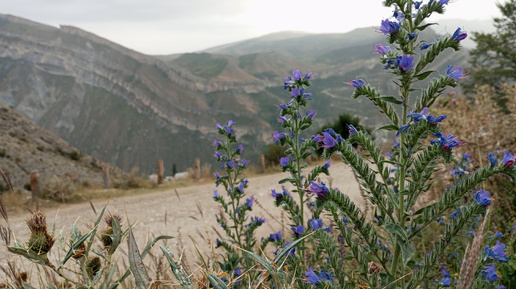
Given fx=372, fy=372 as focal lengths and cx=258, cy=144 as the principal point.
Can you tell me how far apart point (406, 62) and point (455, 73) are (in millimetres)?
289

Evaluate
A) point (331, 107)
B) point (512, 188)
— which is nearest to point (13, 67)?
point (331, 107)

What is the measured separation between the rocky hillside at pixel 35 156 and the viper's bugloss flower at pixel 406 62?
78.3 feet

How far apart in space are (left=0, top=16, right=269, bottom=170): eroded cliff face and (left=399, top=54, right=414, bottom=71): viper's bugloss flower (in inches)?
5587

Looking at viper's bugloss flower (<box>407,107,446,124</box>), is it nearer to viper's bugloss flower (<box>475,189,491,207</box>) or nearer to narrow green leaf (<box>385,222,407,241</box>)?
viper's bugloss flower (<box>475,189,491,207</box>)

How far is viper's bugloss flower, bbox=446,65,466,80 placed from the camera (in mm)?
1832

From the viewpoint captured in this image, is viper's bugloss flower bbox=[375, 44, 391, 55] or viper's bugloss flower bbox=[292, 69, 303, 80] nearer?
viper's bugloss flower bbox=[375, 44, 391, 55]

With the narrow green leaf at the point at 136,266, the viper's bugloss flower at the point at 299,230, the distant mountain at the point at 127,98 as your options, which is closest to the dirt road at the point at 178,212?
the viper's bugloss flower at the point at 299,230

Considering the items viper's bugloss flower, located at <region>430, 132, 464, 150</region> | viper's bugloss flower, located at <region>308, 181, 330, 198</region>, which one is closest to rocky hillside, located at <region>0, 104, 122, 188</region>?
viper's bugloss flower, located at <region>308, 181, 330, 198</region>

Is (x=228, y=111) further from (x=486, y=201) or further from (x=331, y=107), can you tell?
(x=486, y=201)

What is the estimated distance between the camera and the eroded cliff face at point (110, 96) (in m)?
154

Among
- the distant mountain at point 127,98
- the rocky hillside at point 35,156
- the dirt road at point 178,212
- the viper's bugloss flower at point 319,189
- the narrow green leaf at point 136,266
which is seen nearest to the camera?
the narrow green leaf at point 136,266

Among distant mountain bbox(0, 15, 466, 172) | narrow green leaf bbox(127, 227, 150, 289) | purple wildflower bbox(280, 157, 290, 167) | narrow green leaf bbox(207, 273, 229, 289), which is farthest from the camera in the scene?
distant mountain bbox(0, 15, 466, 172)

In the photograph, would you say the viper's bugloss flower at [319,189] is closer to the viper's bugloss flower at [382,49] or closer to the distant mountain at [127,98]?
the viper's bugloss flower at [382,49]

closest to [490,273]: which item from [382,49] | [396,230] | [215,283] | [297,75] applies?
[396,230]
